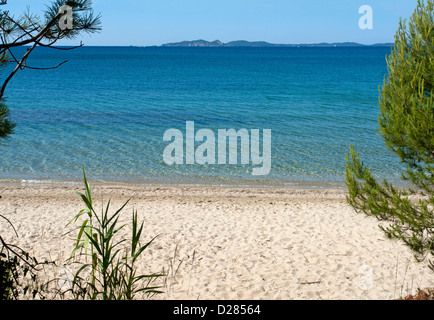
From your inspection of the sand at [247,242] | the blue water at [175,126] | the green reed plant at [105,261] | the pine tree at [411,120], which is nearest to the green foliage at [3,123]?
the green reed plant at [105,261]

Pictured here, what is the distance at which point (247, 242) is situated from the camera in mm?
8859

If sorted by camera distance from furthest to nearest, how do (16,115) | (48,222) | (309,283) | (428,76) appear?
(16,115) → (48,222) → (309,283) → (428,76)

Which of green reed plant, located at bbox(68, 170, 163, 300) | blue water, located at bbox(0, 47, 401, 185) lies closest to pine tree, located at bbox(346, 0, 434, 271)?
green reed plant, located at bbox(68, 170, 163, 300)

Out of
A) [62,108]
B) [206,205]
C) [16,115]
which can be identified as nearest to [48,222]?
[206,205]

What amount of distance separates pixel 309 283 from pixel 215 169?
28.6ft

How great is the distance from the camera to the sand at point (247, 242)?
695 cm

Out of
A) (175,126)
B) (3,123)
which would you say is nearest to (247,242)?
(3,123)

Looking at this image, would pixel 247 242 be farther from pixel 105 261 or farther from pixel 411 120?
pixel 105 261

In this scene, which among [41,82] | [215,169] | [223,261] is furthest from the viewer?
[41,82]

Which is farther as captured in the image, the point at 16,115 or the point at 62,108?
the point at 62,108

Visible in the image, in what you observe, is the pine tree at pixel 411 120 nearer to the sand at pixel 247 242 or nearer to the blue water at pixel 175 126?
the sand at pixel 247 242

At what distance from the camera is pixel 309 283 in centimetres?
704
